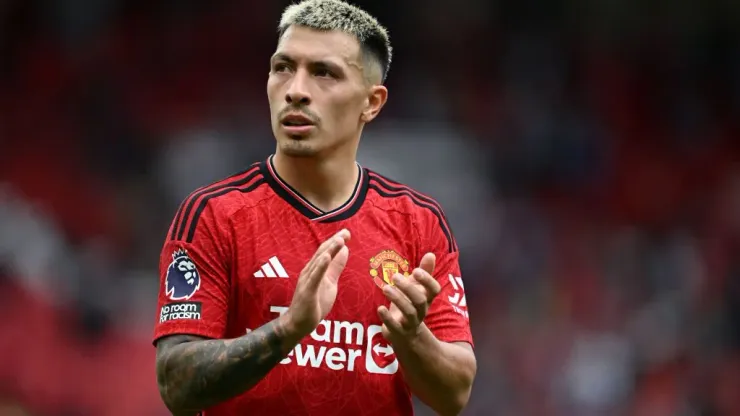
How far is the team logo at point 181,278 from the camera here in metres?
3.01

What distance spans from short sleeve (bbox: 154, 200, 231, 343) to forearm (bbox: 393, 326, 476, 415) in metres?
0.55

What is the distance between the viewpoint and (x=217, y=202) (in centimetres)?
318

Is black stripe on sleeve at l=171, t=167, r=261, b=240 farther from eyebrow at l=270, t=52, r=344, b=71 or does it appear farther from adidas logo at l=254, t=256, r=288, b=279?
eyebrow at l=270, t=52, r=344, b=71

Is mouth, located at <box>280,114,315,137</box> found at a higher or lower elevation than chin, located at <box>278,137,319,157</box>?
higher

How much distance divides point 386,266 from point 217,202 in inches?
22.5

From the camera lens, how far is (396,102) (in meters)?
8.21

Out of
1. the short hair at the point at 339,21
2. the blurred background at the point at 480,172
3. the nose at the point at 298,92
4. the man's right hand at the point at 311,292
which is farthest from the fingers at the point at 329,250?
the blurred background at the point at 480,172

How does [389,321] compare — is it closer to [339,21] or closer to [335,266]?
[335,266]

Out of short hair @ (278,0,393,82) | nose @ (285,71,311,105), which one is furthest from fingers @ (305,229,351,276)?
short hair @ (278,0,393,82)

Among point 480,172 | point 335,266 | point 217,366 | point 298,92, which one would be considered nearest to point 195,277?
point 217,366

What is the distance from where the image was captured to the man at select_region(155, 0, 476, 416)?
112 inches

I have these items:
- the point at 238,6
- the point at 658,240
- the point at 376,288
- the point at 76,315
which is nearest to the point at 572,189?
the point at 658,240

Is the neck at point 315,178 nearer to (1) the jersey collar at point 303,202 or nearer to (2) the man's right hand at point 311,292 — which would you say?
(1) the jersey collar at point 303,202

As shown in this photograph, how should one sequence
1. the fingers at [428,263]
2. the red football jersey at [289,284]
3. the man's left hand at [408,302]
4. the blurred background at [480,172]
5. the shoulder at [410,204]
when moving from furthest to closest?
the blurred background at [480,172]
the shoulder at [410,204]
the red football jersey at [289,284]
the fingers at [428,263]
the man's left hand at [408,302]
